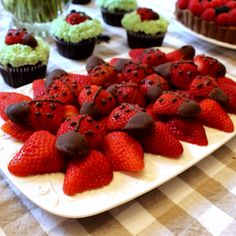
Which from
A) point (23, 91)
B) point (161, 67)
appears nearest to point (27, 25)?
point (23, 91)

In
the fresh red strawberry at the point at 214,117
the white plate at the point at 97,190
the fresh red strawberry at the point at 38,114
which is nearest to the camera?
the white plate at the point at 97,190

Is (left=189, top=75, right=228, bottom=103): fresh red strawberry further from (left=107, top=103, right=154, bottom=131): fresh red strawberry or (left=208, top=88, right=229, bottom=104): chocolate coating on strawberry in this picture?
(left=107, top=103, right=154, bottom=131): fresh red strawberry

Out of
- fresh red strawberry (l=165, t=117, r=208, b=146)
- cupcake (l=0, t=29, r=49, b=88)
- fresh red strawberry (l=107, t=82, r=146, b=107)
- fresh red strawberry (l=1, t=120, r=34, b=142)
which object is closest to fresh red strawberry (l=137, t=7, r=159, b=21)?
cupcake (l=0, t=29, r=49, b=88)

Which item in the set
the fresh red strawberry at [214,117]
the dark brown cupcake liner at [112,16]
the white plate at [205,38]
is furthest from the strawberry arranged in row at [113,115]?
the dark brown cupcake liner at [112,16]

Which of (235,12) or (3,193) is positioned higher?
(235,12)

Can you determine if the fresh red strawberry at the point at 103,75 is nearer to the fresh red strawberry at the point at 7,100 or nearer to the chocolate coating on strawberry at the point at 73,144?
the fresh red strawberry at the point at 7,100

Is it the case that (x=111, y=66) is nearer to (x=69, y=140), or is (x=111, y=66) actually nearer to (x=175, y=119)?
(x=175, y=119)
